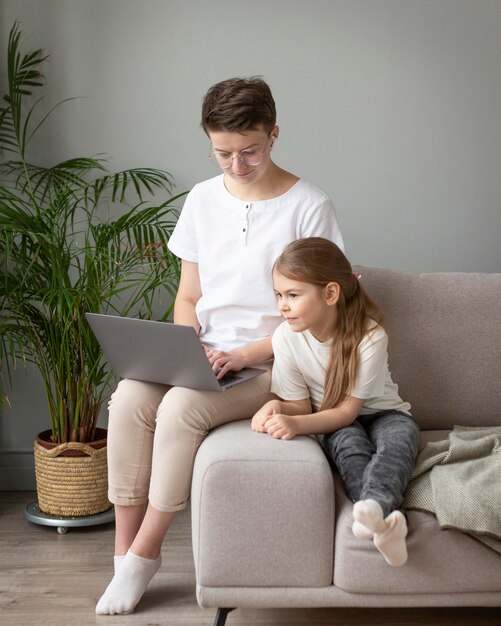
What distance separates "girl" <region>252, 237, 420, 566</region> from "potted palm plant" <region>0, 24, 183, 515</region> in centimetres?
62

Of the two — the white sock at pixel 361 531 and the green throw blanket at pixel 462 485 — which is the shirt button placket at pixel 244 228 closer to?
the green throw blanket at pixel 462 485

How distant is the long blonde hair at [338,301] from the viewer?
2.03 metres

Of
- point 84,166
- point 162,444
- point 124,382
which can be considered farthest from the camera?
point 84,166

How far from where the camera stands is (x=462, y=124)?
3102mm

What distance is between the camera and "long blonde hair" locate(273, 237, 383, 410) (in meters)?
2.03

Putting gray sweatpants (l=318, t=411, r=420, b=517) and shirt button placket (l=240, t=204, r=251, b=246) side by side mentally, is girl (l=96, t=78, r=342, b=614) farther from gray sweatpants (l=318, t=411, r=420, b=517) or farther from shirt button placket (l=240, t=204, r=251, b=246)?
gray sweatpants (l=318, t=411, r=420, b=517)

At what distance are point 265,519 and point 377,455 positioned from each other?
11.5 inches

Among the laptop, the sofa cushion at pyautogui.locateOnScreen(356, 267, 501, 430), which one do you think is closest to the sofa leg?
the laptop

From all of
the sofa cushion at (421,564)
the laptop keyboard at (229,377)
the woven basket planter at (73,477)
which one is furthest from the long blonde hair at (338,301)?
the woven basket planter at (73,477)

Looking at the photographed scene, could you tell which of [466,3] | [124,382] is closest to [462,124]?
[466,3]

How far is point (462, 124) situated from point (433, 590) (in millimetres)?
1809

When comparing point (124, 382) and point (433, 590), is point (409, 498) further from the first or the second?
point (124, 382)

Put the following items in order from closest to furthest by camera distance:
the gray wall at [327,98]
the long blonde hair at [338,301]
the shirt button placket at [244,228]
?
the long blonde hair at [338,301] < the shirt button placket at [244,228] < the gray wall at [327,98]

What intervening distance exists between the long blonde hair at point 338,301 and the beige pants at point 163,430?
207 millimetres
